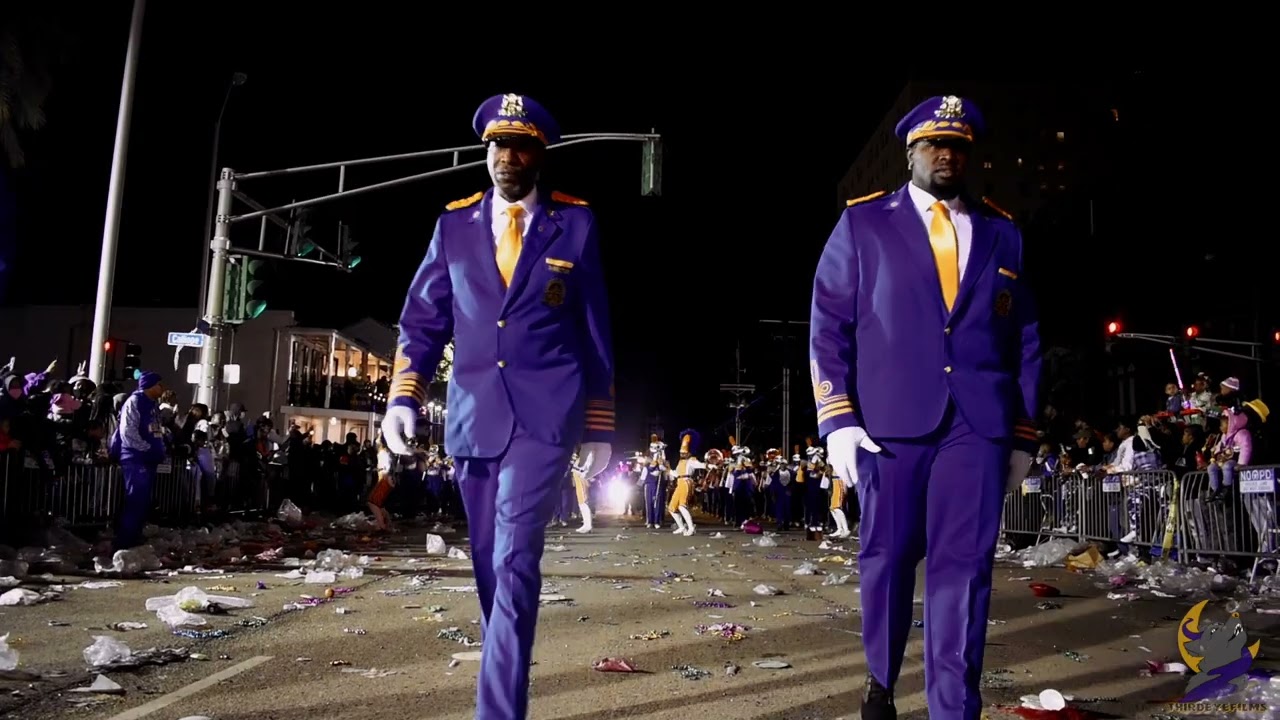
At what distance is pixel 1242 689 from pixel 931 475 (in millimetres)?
2377

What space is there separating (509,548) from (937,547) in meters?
1.52

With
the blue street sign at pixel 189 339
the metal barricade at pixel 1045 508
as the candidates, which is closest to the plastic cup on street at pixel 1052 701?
the metal barricade at pixel 1045 508

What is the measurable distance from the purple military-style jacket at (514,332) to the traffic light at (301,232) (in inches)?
590

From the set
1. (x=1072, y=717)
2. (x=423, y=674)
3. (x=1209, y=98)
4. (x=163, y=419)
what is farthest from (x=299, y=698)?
(x=1209, y=98)

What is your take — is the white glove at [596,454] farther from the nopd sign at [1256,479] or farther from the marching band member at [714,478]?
the marching band member at [714,478]

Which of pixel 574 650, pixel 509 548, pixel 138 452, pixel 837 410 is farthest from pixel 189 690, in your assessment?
pixel 138 452

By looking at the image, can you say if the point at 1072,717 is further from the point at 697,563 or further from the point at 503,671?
the point at 697,563

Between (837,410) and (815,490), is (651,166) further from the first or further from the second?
(837,410)

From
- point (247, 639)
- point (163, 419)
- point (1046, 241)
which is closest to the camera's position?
point (247, 639)

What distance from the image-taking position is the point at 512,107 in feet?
13.5

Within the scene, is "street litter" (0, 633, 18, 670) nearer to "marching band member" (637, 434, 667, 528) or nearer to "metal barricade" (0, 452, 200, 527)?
"metal barricade" (0, 452, 200, 527)

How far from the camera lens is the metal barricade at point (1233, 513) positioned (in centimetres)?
1158

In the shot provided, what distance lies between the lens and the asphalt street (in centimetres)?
485

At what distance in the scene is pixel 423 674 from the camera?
5.57 meters
